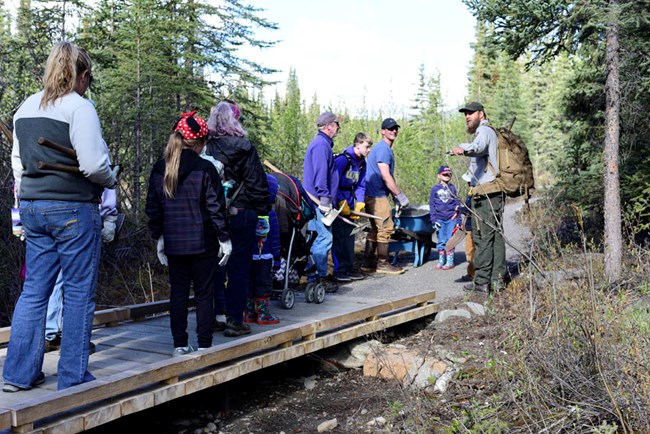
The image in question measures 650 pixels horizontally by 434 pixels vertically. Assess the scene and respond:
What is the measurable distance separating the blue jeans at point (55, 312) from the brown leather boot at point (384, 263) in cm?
681

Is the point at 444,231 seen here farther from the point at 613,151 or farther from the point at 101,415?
the point at 101,415

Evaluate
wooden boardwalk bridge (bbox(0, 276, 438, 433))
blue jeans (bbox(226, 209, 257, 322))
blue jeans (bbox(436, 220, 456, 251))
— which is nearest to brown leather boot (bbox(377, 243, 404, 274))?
→ blue jeans (bbox(436, 220, 456, 251))

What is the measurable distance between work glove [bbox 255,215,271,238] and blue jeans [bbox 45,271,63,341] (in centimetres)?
190

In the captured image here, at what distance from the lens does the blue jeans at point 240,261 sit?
603 cm

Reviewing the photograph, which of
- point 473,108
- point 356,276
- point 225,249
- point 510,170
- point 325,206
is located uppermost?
point 473,108

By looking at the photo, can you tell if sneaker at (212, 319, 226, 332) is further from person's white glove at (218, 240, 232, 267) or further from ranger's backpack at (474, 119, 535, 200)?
ranger's backpack at (474, 119, 535, 200)

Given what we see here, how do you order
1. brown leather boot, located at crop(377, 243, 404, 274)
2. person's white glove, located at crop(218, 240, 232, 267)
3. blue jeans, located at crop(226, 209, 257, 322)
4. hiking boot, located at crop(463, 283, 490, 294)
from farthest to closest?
brown leather boot, located at crop(377, 243, 404, 274), hiking boot, located at crop(463, 283, 490, 294), blue jeans, located at crop(226, 209, 257, 322), person's white glove, located at crop(218, 240, 232, 267)

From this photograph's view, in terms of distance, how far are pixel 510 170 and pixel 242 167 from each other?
4087 millimetres

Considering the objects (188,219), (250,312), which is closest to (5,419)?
(188,219)

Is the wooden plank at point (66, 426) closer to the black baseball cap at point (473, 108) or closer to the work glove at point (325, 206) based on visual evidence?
the work glove at point (325, 206)

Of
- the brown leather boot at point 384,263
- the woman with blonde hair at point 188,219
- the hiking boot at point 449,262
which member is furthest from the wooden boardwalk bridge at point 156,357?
the hiking boot at point 449,262

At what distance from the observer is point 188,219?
205 inches

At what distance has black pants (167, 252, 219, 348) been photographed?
17.4 feet

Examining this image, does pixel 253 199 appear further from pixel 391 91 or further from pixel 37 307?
pixel 391 91
